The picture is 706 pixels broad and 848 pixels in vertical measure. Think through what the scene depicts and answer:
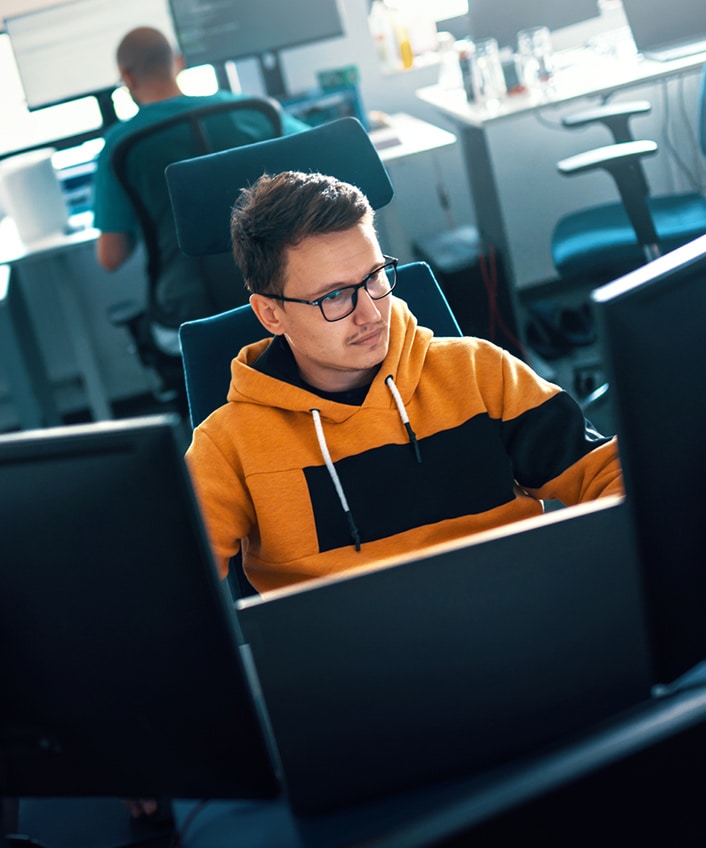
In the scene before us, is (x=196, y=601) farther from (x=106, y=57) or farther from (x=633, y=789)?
(x=106, y=57)

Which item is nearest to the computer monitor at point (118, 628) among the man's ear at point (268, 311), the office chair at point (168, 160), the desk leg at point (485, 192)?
the man's ear at point (268, 311)

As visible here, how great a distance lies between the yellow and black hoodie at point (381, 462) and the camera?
4.22 ft

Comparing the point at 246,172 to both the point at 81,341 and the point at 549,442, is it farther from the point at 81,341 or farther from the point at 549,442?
the point at 81,341

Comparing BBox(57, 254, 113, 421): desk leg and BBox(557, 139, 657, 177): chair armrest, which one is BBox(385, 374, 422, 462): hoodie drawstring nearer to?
BBox(557, 139, 657, 177): chair armrest

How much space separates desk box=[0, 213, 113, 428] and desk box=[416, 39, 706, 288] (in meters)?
1.23

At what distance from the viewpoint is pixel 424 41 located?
373 centimetres

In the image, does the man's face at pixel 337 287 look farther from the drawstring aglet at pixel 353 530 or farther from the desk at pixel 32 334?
the desk at pixel 32 334

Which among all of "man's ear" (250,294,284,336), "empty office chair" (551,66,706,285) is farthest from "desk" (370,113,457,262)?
"man's ear" (250,294,284,336)

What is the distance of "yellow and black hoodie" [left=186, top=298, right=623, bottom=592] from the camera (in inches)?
50.6

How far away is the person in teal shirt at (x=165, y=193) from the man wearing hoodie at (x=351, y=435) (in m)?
1.29

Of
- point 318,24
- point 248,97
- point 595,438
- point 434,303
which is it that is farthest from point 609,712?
point 318,24

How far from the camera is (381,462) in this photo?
1307 mm

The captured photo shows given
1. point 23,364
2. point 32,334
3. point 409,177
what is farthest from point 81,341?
point 409,177

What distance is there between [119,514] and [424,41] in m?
3.36
